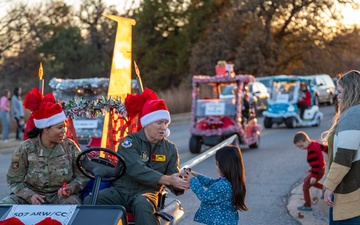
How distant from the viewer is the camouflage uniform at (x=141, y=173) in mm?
6230

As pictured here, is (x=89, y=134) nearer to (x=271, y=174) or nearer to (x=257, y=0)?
(x=271, y=174)

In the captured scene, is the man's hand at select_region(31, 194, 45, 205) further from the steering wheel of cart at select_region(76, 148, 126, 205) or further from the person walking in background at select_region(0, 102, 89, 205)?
the steering wheel of cart at select_region(76, 148, 126, 205)

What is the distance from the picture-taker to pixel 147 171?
20.7 feet

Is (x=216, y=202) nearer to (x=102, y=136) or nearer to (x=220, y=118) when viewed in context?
(x=102, y=136)

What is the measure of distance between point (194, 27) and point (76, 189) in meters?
44.0

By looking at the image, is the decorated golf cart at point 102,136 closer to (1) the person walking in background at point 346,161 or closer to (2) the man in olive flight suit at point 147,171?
(2) the man in olive flight suit at point 147,171

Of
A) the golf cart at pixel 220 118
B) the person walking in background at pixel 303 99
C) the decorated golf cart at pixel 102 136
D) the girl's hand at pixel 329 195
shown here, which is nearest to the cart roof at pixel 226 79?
the golf cart at pixel 220 118

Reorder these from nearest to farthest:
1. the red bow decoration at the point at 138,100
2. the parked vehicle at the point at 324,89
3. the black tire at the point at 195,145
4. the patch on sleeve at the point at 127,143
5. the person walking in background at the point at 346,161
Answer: the person walking in background at the point at 346,161 < the patch on sleeve at the point at 127,143 < the red bow decoration at the point at 138,100 < the black tire at the point at 195,145 < the parked vehicle at the point at 324,89

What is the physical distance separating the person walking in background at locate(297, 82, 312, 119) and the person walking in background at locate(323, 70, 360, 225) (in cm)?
2066

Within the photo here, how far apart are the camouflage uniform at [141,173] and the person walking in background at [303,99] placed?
19748 mm

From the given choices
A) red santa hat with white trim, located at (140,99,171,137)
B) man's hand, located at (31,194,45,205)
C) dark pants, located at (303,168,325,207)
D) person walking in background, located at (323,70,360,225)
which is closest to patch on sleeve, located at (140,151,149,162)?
red santa hat with white trim, located at (140,99,171,137)

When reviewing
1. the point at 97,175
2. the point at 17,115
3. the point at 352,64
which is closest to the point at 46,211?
the point at 97,175

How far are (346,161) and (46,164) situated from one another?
2665 millimetres

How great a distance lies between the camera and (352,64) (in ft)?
152
